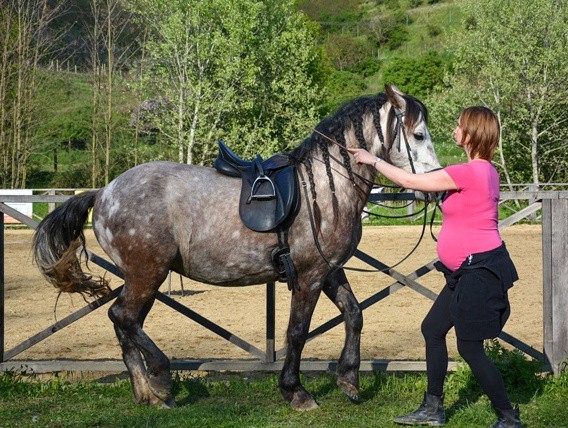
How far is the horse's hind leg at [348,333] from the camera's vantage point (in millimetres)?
5406

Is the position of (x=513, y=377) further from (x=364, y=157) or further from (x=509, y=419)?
(x=364, y=157)

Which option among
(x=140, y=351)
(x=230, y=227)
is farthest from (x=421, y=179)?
(x=140, y=351)

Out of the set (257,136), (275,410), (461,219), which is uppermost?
(257,136)

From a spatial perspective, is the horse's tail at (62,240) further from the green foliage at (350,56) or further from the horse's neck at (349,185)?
the green foliage at (350,56)

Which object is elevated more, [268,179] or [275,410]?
[268,179]

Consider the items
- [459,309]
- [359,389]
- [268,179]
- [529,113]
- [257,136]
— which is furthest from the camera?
[257,136]

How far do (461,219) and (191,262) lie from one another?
5.99 feet

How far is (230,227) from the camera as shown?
514 cm

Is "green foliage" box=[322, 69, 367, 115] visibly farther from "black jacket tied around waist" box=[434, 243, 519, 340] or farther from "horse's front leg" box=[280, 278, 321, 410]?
"black jacket tied around waist" box=[434, 243, 519, 340]

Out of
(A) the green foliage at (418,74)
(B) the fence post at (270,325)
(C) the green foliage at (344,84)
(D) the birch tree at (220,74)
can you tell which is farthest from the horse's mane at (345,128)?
(A) the green foliage at (418,74)

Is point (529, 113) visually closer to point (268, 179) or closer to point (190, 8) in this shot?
point (190, 8)

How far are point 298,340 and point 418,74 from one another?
174ft

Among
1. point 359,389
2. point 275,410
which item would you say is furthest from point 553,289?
point 275,410

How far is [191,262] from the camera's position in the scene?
520 centimetres
